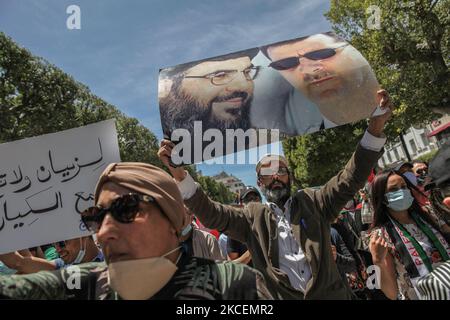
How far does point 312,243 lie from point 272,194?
0.53 meters

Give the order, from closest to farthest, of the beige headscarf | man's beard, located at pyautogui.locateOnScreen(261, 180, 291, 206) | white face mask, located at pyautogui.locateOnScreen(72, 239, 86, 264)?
the beige headscarf → man's beard, located at pyautogui.locateOnScreen(261, 180, 291, 206) → white face mask, located at pyautogui.locateOnScreen(72, 239, 86, 264)

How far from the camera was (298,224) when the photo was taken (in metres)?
2.64

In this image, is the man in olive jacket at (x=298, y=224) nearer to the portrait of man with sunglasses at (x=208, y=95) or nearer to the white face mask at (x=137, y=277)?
the portrait of man with sunglasses at (x=208, y=95)

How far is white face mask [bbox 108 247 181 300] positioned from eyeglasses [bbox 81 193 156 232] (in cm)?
16

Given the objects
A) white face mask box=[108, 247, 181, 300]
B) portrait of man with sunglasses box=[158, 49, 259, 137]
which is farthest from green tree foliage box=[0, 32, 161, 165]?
white face mask box=[108, 247, 181, 300]

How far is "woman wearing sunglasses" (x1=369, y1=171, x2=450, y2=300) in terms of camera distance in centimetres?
270

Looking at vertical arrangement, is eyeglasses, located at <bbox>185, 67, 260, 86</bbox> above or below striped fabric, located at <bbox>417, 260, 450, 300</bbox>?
above

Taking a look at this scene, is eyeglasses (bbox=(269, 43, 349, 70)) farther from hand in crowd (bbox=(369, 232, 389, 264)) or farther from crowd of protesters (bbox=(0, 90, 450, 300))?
hand in crowd (bbox=(369, 232, 389, 264))

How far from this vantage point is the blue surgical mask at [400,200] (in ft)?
10.3

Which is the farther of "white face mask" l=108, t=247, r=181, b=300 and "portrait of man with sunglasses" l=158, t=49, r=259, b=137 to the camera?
"portrait of man with sunglasses" l=158, t=49, r=259, b=137

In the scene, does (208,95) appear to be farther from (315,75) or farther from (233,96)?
(315,75)

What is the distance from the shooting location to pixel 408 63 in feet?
53.3

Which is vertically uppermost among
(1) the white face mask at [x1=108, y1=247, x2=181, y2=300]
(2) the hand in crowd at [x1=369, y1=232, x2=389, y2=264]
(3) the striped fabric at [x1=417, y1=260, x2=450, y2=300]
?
(1) the white face mask at [x1=108, y1=247, x2=181, y2=300]
